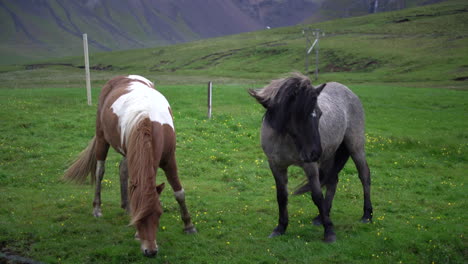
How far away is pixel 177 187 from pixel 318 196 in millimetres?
2597

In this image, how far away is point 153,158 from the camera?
6.55m

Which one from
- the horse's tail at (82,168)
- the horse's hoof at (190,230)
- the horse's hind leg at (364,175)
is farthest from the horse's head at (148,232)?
the horse's hind leg at (364,175)

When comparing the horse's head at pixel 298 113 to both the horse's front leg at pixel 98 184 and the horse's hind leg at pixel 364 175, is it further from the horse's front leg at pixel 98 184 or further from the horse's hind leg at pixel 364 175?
the horse's front leg at pixel 98 184

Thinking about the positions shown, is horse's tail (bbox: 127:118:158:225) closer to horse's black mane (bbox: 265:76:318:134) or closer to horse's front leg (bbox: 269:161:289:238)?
horse's black mane (bbox: 265:76:318:134)

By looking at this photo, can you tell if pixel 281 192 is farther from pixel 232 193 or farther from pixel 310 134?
pixel 232 193

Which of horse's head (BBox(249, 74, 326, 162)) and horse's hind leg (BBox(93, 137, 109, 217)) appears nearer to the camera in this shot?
horse's head (BBox(249, 74, 326, 162))

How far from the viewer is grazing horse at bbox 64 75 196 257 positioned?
19.1 feet

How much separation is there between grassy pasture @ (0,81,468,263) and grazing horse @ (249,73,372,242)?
2.40ft

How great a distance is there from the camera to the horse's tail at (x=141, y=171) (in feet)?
18.9

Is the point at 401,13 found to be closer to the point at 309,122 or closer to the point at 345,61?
the point at 345,61

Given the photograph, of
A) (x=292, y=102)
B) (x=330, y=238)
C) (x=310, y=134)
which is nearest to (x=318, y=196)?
(x=330, y=238)

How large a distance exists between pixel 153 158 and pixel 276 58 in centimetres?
9548

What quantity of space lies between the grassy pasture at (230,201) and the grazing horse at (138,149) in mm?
775

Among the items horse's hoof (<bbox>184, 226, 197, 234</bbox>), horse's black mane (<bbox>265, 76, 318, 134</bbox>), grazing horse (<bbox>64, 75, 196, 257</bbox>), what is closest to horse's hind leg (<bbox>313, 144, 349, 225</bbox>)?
horse's black mane (<bbox>265, 76, 318, 134</bbox>)
